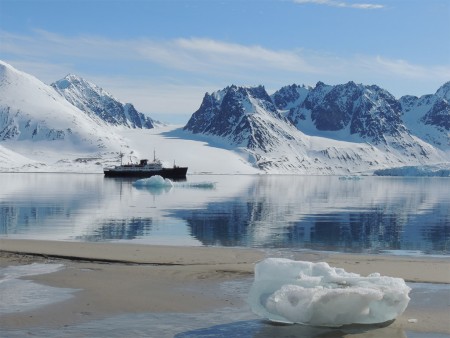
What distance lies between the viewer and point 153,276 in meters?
21.1

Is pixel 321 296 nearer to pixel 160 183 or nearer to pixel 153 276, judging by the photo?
pixel 153 276

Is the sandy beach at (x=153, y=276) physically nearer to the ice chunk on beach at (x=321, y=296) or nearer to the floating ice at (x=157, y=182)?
the ice chunk on beach at (x=321, y=296)

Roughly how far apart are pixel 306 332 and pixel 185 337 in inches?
115

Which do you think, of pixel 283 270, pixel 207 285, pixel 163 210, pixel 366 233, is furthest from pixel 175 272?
pixel 163 210

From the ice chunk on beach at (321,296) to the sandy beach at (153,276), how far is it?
691 millimetres

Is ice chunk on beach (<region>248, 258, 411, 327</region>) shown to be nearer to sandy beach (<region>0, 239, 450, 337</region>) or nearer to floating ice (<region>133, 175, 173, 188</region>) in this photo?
sandy beach (<region>0, 239, 450, 337</region>)

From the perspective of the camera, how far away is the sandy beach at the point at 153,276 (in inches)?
614

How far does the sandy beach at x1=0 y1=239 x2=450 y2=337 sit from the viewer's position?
15.6 meters

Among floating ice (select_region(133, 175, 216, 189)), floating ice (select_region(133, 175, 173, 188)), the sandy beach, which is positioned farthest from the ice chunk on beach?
floating ice (select_region(133, 175, 216, 189))

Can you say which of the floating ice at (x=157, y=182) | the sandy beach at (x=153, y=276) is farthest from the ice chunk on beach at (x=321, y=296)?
the floating ice at (x=157, y=182)

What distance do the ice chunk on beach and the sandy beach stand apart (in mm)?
691

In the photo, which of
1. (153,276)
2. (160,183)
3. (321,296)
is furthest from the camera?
(160,183)

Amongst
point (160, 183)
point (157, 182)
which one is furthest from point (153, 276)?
point (157, 182)

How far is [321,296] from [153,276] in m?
8.45
